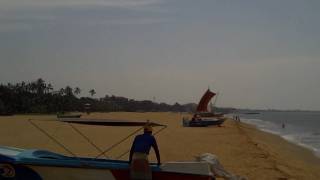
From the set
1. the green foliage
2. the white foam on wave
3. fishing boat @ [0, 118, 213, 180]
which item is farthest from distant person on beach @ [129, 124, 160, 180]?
the green foliage

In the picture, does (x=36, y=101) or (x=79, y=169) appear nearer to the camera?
(x=79, y=169)

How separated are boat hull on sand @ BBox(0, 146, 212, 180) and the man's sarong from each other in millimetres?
145

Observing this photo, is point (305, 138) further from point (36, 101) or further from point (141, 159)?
point (36, 101)

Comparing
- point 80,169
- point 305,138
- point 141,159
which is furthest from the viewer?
point 305,138

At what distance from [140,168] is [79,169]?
1.14 metres

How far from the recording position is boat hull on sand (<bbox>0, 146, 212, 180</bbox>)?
9195 millimetres

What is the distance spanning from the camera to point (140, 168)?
9.10 m

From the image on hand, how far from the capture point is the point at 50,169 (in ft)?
30.9

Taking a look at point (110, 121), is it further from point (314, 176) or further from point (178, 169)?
point (314, 176)

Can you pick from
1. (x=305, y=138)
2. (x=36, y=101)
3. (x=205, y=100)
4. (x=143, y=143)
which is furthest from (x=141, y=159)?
(x=36, y=101)

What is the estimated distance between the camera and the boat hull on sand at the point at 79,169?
362 inches

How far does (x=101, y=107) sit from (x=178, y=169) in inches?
4940

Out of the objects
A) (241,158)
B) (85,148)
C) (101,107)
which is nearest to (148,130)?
(241,158)

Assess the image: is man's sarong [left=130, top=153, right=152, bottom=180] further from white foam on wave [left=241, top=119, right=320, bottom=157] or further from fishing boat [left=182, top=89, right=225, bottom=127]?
fishing boat [left=182, top=89, right=225, bottom=127]
